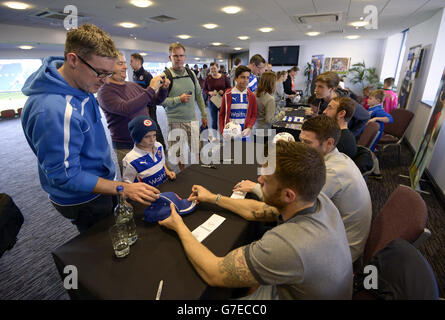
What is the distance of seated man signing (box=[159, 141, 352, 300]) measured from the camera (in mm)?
791

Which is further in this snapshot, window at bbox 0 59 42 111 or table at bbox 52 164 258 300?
window at bbox 0 59 42 111

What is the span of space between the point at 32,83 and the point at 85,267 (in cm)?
90

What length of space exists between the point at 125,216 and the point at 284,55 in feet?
38.0

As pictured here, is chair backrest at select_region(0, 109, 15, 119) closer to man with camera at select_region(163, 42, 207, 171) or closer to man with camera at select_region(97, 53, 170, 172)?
man with camera at select_region(163, 42, 207, 171)

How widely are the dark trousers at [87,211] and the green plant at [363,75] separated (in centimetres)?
1099

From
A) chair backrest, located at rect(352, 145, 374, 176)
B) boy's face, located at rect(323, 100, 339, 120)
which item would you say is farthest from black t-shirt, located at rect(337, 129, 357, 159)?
boy's face, located at rect(323, 100, 339, 120)

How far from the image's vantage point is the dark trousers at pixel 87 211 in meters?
1.27

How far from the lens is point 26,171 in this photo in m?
3.92

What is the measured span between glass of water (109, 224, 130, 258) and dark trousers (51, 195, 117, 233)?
0.36 m

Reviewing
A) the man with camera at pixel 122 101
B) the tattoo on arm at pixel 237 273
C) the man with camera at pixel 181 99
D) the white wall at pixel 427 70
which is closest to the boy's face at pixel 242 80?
the man with camera at pixel 181 99

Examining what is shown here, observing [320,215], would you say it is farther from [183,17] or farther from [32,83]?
[183,17]

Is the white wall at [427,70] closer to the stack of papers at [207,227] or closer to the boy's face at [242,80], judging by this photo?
the boy's face at [242,80]

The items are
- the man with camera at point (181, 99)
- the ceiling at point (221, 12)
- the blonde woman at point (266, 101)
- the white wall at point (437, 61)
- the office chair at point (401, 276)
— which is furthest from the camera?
the white wall at point (437, 61)

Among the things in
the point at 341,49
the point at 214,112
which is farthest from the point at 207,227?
the point at 341,49
